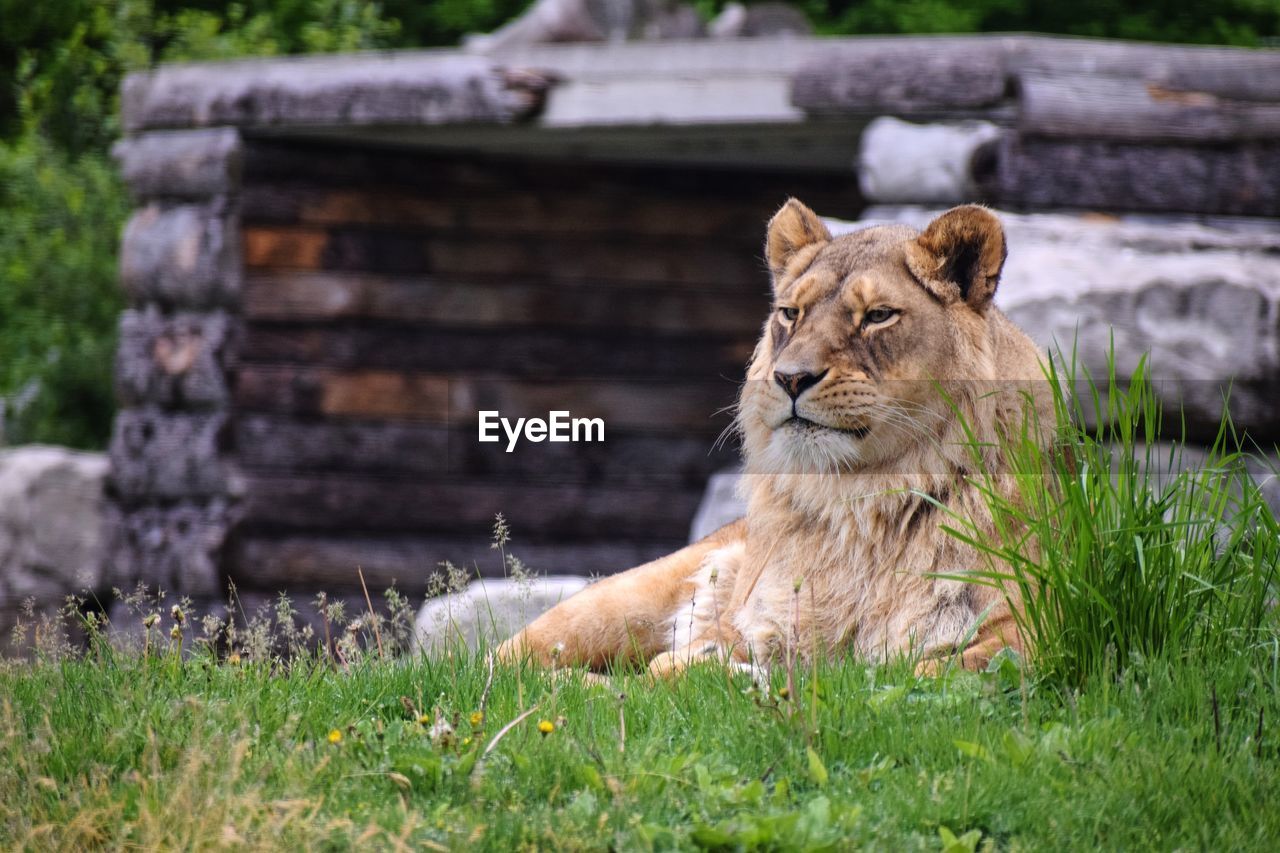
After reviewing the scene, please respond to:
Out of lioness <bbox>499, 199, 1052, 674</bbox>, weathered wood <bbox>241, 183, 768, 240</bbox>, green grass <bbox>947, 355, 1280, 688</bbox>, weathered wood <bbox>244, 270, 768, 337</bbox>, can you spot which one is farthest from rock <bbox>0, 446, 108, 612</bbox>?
green grass <bbox>947, 355, 1280, 688</bbox>

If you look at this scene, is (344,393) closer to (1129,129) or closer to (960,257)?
(1129,129)

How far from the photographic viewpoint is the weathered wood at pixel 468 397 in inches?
333

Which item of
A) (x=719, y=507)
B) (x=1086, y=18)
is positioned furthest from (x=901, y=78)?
(x=1086, y=18)

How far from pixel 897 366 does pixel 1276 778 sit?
1525 millimetres

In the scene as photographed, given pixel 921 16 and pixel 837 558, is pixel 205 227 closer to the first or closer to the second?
pixel 837 558

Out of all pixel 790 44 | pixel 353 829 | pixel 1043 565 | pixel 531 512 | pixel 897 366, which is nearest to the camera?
pixel 353 829

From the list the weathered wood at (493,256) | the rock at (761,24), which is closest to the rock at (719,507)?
the weathered wood at (493,256)

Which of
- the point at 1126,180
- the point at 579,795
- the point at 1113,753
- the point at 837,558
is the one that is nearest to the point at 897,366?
the point at 837,558

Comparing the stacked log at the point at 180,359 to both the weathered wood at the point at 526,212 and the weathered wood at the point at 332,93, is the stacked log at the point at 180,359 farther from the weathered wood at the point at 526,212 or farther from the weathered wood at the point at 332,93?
the weathered wood at the point at 526,212

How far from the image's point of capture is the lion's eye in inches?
158

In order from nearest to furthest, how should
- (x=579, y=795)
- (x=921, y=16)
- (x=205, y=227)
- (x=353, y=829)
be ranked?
(x=353, y=829) → (x=579, y=795) → (x=205, y=227) → (x=921, y=16)

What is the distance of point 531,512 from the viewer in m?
8.79

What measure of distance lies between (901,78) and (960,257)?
269cm

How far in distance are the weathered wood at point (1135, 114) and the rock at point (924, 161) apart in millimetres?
233
